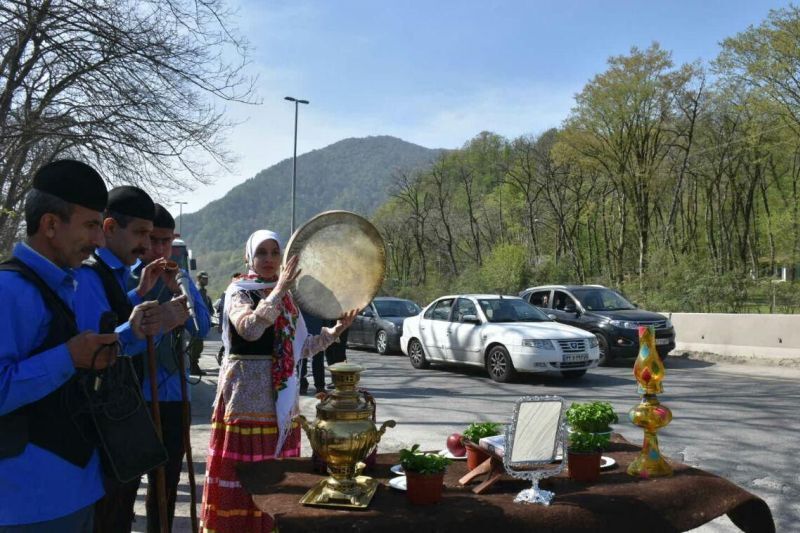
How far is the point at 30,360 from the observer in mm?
2180

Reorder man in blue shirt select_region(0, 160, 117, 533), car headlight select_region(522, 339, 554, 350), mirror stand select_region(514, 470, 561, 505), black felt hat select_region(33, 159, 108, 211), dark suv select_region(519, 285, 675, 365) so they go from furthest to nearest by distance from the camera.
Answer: dark suv select_region(519, 285, 675, 365), car headlight select_region(522, 339, 554, 350), mirror stand select_region(514, 470, 561, 505), black felt hat select_region(33, 159, 108, 211), man in blue shirt select_region(0, 160, 117, 533)

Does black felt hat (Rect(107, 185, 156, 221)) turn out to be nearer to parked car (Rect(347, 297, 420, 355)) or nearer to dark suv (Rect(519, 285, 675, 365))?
dark suv (Rect(519, 285, 675, 365))

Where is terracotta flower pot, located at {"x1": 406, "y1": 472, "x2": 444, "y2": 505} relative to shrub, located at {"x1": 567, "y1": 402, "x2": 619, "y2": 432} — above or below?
below

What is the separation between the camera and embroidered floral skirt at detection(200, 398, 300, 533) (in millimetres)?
3877

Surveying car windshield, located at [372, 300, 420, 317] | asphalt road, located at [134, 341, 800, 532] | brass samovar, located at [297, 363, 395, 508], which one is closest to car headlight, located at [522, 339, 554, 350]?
asphalt road, located at [134, 341, 800, 532]

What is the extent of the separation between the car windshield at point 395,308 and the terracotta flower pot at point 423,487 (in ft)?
58.6

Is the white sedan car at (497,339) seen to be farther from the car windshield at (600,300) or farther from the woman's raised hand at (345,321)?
the woman's raised hand at (345,321)

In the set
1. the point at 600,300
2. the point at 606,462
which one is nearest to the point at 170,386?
the point at 606,462

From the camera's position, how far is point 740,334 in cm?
1730

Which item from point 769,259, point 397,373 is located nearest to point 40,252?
point 397,373

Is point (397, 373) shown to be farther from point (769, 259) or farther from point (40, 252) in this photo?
point (769, 259)

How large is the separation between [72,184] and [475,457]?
2.12 m

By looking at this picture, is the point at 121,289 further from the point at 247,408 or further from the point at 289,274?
the point at 247,408

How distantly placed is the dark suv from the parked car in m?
4.01
